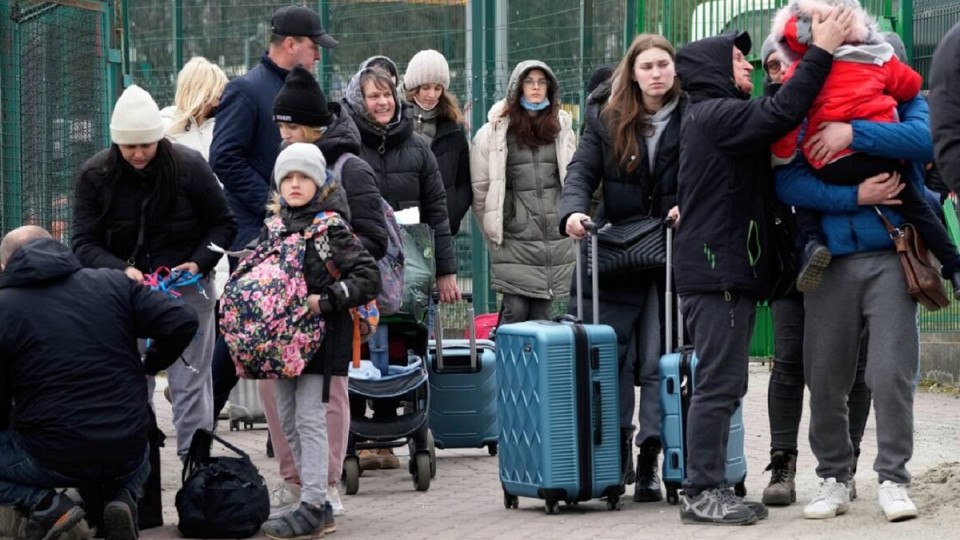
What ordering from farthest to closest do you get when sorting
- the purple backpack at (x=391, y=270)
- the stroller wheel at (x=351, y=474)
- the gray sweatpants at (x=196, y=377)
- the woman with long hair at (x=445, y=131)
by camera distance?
the woman with long hair at (x=445, y=131), the stroller wheel at (x=351, y=474), the gray sweatpants at (x=196, y=377), the purple backpack at (x=391, y=270)

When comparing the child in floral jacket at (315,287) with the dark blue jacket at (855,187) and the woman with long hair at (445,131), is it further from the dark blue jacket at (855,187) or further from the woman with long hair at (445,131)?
the woman with long hair at (445,131)

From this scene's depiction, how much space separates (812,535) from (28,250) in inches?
124

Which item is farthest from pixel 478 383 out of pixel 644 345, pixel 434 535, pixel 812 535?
pixel 812 535

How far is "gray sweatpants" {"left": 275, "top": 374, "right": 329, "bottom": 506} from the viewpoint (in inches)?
279

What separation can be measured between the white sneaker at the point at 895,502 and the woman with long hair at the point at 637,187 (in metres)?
1.29

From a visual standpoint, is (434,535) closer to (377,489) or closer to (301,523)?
(301,523)

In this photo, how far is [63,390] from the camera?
6.75 meters

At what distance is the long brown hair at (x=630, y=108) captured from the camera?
25.5 ft

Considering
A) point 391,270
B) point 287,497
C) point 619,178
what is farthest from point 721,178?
point 287,497

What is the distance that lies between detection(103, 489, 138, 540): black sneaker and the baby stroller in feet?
5.70

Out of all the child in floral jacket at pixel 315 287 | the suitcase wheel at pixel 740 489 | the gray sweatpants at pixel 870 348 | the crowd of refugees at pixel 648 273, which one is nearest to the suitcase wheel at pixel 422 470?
the crowd of refugees at pixel 648 273

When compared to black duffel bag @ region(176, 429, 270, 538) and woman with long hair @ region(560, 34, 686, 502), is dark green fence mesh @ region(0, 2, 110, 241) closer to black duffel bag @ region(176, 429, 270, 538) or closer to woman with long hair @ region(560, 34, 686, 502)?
black duffel bag @ region(176, 429, 270, 538)

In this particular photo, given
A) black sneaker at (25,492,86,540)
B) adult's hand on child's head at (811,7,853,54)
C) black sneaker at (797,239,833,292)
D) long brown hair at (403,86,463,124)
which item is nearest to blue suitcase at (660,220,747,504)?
black sneaker at (797,239,833,292)

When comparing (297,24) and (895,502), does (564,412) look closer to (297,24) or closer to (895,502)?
(895,502)
